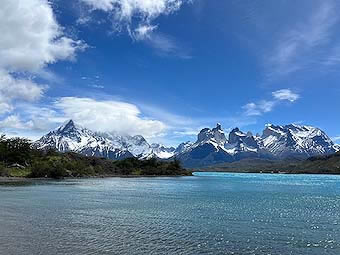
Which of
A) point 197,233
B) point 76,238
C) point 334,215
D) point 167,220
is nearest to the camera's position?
point 76,238

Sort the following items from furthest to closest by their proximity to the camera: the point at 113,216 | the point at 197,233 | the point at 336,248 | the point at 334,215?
the point at 334,215 < the point at 113,216 < the point at 197,233 < the point at 336,248

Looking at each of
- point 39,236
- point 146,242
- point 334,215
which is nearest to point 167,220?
point 146,242

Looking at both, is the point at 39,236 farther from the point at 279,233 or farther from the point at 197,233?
the point at 279,233

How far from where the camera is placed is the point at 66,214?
6625 centimetres

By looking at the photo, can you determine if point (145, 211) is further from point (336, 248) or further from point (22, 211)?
point (336, 248)

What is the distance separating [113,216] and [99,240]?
69.3 feet

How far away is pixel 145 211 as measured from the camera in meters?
72.2

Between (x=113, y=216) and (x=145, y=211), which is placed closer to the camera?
(x=113, y=216)

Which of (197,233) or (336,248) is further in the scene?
(197,233)

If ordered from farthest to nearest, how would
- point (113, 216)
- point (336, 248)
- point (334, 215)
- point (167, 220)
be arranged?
point (334, 215)
point (113, 216)
point (167, 220)
point (336, 248)

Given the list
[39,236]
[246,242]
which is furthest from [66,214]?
[246,242]

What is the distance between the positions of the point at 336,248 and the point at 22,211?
5396 centimetres

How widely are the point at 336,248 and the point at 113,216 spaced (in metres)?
37.0

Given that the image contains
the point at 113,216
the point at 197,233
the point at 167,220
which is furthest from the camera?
the point at 113,216
